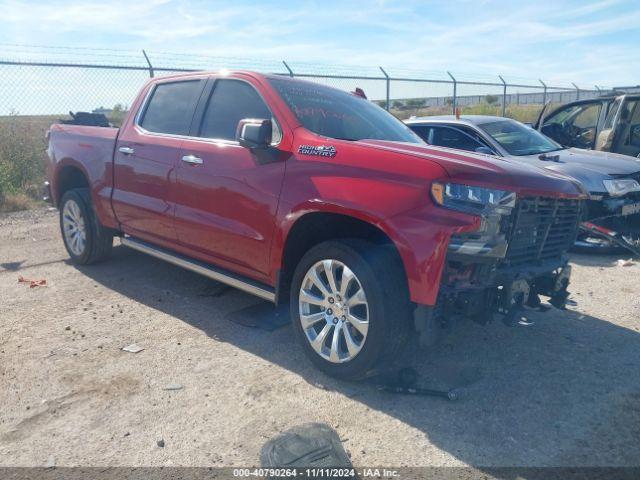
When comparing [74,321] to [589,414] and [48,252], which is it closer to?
[48,252]

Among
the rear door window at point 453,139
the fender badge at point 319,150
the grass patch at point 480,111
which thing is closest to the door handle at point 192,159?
the fender badge at point 319,150

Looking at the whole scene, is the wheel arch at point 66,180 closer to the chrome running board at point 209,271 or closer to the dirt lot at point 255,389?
the chrome running board at point 209,271

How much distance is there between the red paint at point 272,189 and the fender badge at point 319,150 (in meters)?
0.03

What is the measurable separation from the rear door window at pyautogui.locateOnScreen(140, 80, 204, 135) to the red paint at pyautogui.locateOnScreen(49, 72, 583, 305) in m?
0.12

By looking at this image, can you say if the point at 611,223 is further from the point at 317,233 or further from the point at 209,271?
the point at 209,271

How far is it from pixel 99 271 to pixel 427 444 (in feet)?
13.8

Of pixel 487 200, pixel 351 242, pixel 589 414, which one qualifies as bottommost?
pixel 589 414

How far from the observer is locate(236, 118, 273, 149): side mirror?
3.75 meters

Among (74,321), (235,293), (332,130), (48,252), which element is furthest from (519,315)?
(48,252)

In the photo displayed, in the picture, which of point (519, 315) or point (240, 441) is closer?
point (240, 441)

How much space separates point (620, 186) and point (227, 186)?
193 inches

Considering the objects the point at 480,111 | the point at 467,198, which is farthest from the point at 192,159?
the point at 480,111

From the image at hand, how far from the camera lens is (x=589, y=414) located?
3260 millimetres

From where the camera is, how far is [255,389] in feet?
11.6
